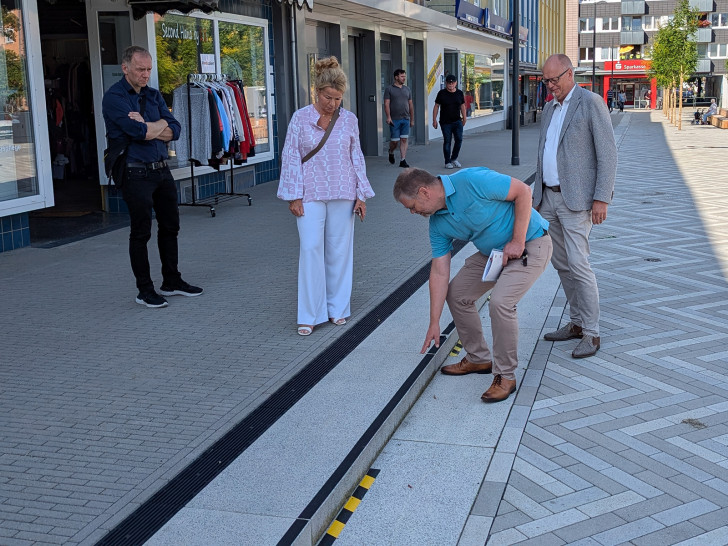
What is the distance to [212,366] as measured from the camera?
506 cm

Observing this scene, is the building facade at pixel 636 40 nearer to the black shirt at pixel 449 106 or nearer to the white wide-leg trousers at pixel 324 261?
the black shirt at pixel 449 106

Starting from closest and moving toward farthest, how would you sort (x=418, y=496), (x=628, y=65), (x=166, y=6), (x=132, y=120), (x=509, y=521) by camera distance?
(x=509, y=521) → (x=418, y=496) → (x=132, y=120) → (x=166, y=6) → (x=628, y=65)

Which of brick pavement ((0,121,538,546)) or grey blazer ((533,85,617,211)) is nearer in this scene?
brick pavement ((0,121,538,546))

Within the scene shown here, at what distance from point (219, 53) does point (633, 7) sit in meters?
80.3

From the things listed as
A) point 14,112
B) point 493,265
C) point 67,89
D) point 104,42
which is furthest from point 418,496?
point 67,89

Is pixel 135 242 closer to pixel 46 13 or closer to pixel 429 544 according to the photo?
pixel 429 544

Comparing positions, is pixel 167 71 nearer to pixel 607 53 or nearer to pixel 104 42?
pixel 104 42

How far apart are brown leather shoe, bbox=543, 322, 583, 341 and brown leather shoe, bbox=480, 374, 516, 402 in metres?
1.07

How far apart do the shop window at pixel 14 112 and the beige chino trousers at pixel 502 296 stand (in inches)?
224

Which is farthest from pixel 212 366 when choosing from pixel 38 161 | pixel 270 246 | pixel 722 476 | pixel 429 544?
pixel 38 161

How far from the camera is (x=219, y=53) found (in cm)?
1305

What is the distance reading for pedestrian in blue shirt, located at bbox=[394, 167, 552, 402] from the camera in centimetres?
435

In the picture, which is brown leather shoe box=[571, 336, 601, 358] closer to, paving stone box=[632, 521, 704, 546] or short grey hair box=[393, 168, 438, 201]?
short grey hair box=[393, 168, 438, 201]

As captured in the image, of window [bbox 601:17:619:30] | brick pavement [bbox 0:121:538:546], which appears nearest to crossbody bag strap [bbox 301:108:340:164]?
brick pavement [bbox 0:121:538:546]
